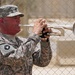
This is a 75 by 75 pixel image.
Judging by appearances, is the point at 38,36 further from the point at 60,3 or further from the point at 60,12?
the point at 60,12

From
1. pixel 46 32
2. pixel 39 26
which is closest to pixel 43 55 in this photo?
pixel 46 32

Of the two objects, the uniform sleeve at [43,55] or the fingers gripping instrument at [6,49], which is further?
the uniform sleeve at [43,55]

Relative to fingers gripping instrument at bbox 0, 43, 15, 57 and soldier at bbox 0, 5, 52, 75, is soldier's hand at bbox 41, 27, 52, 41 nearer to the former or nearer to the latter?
soldier at bbox 0, 5, 52, 75

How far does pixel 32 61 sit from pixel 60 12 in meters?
6.05

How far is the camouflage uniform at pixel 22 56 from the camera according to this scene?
203 centimetres

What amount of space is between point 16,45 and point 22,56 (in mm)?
197

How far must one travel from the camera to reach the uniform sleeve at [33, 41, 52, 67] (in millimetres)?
2293

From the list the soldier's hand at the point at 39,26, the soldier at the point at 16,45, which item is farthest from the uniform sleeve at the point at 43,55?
the soldier's hand at the point at 39,26

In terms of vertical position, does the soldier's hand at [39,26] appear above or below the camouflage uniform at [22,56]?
above

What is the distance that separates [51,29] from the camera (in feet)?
7.08

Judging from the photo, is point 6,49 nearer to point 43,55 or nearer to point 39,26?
point 39,26

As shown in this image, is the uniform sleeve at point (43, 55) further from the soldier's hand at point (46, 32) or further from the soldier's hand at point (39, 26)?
the soldier's hand at point (39, 26)

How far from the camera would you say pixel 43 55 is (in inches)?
91.4

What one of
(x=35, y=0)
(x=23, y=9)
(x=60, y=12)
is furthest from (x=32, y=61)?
(x=60, y=12)
